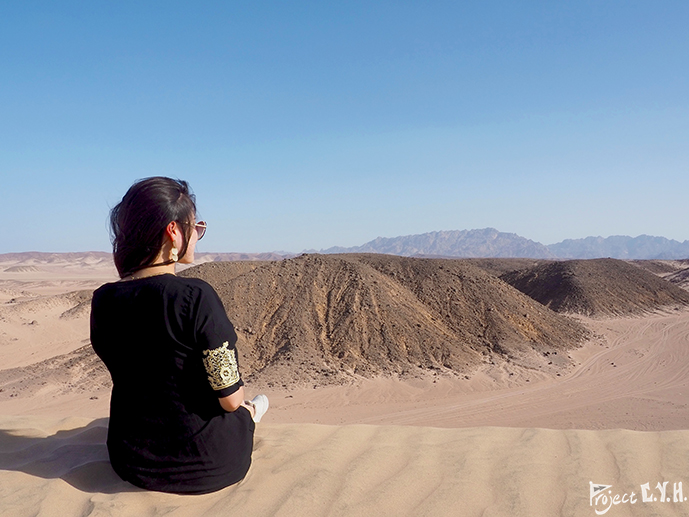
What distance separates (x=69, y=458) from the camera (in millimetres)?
2932

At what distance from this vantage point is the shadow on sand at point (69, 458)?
2531mm

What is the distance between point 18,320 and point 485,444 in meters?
23.4

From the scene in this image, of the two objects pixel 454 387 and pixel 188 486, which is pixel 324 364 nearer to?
pixel 454 387

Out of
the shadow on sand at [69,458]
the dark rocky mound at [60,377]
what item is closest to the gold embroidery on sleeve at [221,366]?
the shadow on sand at [69,458]

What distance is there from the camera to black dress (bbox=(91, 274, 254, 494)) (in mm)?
2156

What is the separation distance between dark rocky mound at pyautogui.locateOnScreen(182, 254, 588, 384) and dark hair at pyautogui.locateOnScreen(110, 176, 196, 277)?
32.5 feet

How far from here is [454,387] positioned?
38.6 ft

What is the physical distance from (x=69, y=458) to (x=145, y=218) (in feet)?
5.95

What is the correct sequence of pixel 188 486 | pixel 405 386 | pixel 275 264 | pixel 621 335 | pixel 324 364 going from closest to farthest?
pixel 188 486
pixel 405 386
pixel 324 364
pixel 275 264
pixel 621 335

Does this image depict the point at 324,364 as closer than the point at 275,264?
Yes

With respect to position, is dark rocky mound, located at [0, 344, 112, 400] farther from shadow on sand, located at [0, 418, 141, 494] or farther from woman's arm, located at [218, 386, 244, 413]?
woman's arm, located at [218, 386, 244, 413]

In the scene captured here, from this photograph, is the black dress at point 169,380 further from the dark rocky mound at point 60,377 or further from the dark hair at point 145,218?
the dark rocky mound at point 60,377

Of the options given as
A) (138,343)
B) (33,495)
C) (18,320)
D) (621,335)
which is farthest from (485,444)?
(18,320)

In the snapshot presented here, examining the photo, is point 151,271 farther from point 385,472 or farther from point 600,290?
point 600,290
